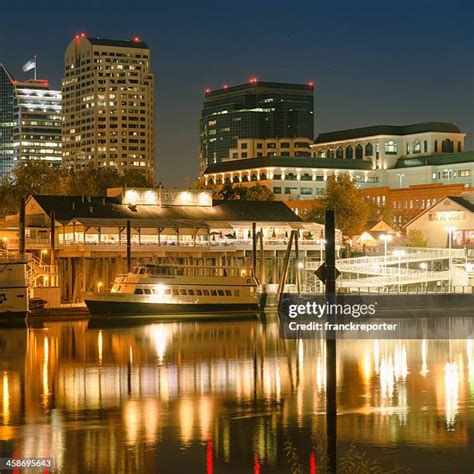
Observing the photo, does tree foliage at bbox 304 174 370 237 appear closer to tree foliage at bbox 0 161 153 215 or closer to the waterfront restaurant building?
the waterfront restaurant building

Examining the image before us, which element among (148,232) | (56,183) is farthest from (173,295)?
(56,183)

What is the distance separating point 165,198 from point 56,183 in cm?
4015

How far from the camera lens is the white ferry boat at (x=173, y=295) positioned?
82.0 metres

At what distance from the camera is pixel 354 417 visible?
3688 cm

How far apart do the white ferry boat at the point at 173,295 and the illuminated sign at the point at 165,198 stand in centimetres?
2295

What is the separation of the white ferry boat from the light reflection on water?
685 inches

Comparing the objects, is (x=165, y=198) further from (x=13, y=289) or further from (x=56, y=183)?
(x=56, y=183)

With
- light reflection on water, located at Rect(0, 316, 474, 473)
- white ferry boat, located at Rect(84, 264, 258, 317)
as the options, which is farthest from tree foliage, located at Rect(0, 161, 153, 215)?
light reflection on water, located at Rect(0, 316, 474, 473)

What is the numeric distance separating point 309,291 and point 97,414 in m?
52.6

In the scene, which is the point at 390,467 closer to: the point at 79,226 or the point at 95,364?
the point at 95,364

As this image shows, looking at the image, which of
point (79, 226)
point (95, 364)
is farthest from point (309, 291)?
point (95, 364)

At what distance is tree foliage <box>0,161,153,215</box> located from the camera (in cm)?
14400

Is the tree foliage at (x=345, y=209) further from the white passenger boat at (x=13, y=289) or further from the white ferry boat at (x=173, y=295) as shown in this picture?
the white passenger boat at (x=13, y=289)

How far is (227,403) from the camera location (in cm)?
4028
